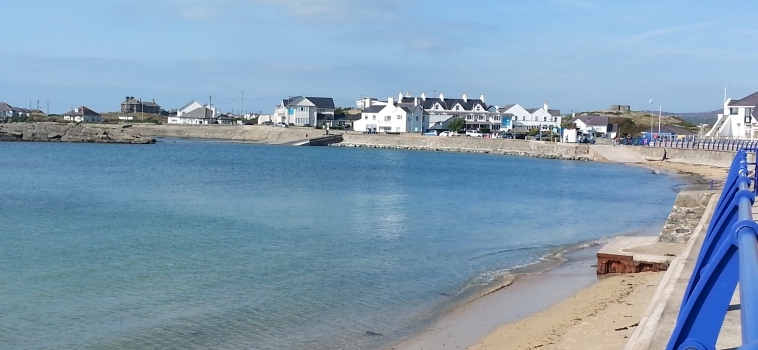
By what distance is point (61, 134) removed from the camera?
4001 inches

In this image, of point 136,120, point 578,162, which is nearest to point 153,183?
point 578,162

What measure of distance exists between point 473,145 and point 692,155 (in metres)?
31.6

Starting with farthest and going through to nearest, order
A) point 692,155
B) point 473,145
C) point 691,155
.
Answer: point 473,145 < point 691,155 < point 692,155

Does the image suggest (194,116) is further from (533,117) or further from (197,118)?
(533,117)

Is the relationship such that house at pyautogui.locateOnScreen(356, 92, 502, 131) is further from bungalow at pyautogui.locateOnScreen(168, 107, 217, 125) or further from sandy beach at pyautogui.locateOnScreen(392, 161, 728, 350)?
sandy beach at pyautogui.locateOnScreen(392, 161, 728, 350)

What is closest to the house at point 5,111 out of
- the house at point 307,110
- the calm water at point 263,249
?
the house at point 307,110

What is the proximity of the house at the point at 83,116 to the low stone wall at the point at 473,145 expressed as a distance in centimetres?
6929

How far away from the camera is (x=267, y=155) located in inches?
3073

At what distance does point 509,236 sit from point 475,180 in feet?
88.2

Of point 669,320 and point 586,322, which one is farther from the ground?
point 669,320

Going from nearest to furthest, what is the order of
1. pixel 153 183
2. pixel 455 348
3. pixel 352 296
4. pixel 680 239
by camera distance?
pixel 455 348 < pixel 352 296 < pixel 680 239 < pixel 153 183

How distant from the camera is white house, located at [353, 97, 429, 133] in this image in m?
107

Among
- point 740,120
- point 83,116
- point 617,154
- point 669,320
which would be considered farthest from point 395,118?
point 669,320

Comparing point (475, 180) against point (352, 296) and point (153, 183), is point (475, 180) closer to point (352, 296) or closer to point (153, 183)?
point (153, 183)
